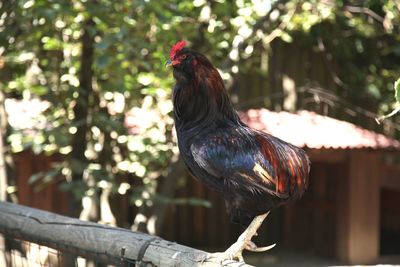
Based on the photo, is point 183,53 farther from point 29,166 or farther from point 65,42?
point 29,166

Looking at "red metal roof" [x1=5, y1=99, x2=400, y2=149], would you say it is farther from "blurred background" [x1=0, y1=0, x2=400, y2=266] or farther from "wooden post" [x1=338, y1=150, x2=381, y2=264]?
"wooden post" [x1=338, y1=150, x2=381, y2=264]

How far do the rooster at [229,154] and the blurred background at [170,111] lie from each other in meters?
0.48

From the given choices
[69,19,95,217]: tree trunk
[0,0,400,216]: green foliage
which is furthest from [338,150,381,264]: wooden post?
[69,19,95,217]: tree trunk

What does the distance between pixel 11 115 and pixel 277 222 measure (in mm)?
5371

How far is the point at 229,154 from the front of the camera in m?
2.36

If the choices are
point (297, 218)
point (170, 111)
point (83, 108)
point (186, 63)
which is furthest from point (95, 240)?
point (297, 218)

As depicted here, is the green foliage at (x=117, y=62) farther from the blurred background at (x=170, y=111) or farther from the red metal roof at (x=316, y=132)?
the red metal roof at (x=316, y=132)

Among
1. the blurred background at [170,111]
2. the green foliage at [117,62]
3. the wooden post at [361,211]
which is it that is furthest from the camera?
the wooden post at [361,211]

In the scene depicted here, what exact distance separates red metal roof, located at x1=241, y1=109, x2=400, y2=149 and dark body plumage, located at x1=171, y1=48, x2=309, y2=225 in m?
5.53

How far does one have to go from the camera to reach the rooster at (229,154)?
2355mm

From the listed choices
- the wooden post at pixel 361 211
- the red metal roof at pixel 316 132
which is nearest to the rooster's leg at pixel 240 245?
the red metal roof at pixel 316 132

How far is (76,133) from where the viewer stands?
496cm

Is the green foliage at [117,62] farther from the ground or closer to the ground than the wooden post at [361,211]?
farther from the ground

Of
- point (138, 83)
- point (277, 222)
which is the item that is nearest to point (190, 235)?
point (277, 222)
